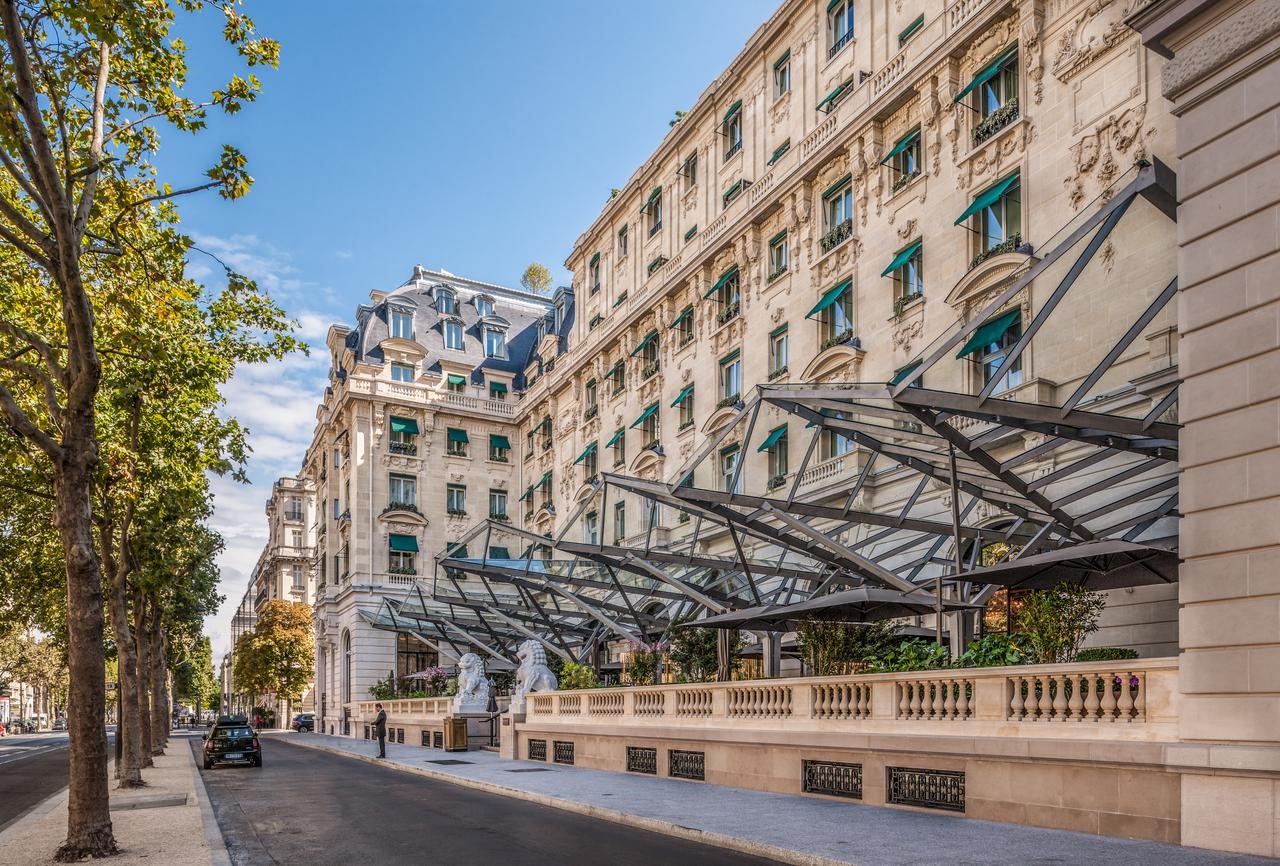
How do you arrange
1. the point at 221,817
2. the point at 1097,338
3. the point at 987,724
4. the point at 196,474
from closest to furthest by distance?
the point at 987,724 → the point at 221,817 → the point at 1097,338 → the point at 196,474

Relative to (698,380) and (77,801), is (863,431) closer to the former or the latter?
(77,801)

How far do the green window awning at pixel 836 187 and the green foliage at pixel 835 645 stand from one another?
14.3 meters

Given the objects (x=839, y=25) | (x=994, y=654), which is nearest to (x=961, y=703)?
(x=994, y=654)

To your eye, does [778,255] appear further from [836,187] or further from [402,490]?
[402,490]

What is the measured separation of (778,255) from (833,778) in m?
19.1

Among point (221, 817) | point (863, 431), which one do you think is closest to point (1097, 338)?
point (863, 431)

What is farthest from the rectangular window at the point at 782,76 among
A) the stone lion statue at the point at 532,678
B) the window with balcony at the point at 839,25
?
the stone lion statue at the point at 532,678

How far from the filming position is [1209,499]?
10.8 meters

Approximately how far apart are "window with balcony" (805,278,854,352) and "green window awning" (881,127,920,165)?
130 inches

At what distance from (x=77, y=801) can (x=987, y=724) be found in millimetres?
10712

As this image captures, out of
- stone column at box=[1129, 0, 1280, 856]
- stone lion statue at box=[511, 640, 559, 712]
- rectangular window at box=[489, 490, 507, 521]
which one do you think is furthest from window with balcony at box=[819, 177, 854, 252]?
rectangular window at box=[489, 490, 507, 521]

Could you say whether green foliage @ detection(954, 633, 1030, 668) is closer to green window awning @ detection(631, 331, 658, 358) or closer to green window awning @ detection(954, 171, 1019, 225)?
green window awning @ detection(954, 171, 1019, 225)

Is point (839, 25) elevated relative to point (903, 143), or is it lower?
elevated

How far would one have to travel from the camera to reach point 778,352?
30.8 metres
